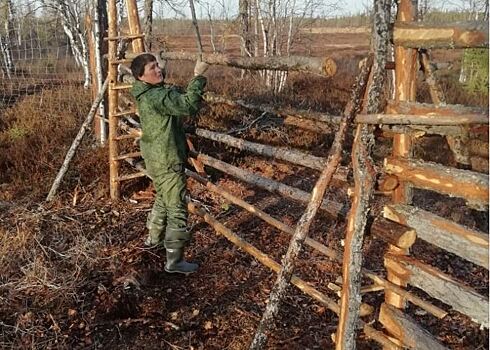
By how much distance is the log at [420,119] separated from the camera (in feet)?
7.48

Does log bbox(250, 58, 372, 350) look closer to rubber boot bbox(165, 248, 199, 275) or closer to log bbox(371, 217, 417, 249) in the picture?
log bbox(371, 217, 417, 249)

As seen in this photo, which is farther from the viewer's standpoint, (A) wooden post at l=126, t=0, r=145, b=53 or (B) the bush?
(B) the bush

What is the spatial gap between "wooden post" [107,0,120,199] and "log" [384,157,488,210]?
3.67m

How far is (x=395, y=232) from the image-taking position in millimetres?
2758

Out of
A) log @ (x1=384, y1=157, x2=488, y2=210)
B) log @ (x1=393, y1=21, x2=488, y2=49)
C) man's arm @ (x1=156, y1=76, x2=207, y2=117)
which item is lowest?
log @ (x1=384, y1=157, x2=488, y2=210)

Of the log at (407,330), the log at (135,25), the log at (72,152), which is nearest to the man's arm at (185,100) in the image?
the log at (135,25)

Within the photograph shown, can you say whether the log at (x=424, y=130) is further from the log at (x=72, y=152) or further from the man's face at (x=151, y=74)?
the log at (x=72, y=152)

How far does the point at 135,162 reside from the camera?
627 centimetres

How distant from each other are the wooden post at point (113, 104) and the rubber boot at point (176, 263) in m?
1.87

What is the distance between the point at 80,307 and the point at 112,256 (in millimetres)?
725

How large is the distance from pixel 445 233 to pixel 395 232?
30 cm

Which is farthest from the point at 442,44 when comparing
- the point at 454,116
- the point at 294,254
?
the point at 294,254

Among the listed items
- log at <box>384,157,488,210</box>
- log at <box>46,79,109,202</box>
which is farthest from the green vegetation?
log at <box>384,157,488,210</box>

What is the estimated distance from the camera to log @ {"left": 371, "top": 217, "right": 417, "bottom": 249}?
273 cm
